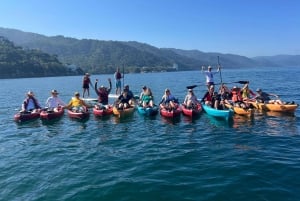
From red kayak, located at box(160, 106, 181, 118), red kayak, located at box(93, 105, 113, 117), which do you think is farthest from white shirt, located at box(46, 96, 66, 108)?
red kayak, located at box(160, 106, 181, 118)

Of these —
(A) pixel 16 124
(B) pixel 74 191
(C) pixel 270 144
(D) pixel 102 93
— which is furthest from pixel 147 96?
(B) pixel 74 191

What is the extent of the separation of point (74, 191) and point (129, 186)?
6.11 feet

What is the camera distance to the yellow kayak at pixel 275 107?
73.9 ft

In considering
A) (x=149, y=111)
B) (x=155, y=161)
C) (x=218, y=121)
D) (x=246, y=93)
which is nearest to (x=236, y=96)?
(x=246, y=93)

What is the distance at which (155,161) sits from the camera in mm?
13102

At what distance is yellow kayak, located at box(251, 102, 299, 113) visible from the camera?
22.5 m

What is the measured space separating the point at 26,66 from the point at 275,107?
142 m

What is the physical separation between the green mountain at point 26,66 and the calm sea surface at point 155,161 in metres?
131

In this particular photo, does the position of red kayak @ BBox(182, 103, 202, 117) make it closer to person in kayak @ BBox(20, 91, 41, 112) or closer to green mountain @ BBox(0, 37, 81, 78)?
person in kayak @ BBox(20, 91, 41, 112)

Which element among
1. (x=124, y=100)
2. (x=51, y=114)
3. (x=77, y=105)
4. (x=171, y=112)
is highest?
(x=124, y=100)

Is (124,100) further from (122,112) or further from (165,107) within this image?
(165,107)

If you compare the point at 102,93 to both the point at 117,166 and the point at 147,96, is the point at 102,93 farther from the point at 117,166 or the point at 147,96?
the point at 117,166

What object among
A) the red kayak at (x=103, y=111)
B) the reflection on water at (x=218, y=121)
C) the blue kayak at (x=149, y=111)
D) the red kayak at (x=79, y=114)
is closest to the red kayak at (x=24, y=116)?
the red kayak at (x=79, y=114)

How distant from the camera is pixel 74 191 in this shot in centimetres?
1027
